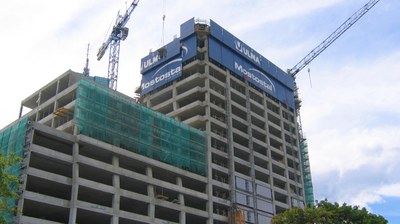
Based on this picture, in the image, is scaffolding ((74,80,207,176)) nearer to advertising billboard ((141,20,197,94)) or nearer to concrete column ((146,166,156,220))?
concrete column ((146,166,156,220))

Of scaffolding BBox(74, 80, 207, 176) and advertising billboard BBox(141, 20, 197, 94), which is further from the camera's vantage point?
advertising billboard BBox(141, 20, 197, 94)

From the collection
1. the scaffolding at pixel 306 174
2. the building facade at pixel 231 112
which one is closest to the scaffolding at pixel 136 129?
the building facade at pixel 231 112

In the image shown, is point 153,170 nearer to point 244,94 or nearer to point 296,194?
point 244,94

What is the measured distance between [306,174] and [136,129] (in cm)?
6793

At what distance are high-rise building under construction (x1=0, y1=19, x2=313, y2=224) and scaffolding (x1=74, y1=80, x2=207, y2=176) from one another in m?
0.19

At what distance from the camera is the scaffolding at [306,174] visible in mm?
128375

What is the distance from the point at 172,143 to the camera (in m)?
87.3

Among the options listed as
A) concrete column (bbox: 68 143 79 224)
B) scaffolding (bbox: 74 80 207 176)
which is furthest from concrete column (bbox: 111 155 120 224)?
concrete column (bbox: 68 143 79 224)

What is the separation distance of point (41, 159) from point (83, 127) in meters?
8.23

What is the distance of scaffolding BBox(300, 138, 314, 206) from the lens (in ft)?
421

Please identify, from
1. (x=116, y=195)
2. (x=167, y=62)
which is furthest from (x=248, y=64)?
(x=116, y=195)

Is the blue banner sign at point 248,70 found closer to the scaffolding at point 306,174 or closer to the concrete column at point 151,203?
the scaffolding at point 306,174

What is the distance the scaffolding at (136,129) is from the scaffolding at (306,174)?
1895 inches

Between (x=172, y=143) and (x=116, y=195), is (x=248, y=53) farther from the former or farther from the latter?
(x=116, y=195)
